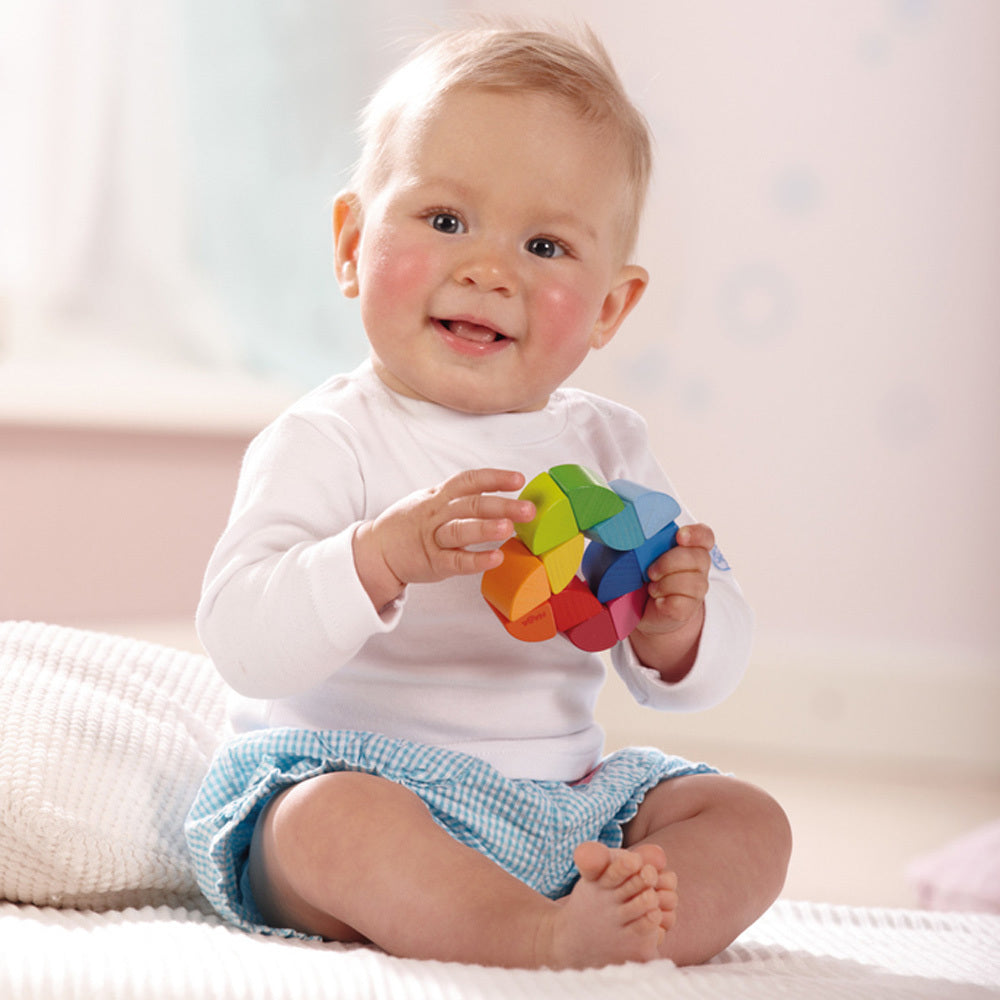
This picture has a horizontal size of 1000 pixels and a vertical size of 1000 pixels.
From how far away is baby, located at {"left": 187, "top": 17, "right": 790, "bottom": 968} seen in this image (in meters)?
0.76

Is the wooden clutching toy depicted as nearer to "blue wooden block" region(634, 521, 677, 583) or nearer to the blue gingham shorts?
"blue wooden block" region(634, 521, 677, 583)

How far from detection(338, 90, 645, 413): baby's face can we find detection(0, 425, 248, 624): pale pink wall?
1310 millimetres

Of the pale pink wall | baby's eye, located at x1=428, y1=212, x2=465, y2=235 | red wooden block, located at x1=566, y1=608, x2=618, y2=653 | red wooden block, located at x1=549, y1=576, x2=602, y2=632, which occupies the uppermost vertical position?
baby's eye, located at x1=428, y1=212, x2=465, y2=235

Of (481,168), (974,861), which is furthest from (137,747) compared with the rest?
(974,861)

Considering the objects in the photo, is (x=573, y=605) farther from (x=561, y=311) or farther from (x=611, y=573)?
(x=561, y=311)

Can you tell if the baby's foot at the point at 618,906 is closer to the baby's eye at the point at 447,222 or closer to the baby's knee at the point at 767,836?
the baby's knee at the point at 767,836

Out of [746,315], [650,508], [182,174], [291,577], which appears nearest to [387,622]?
[291,577]

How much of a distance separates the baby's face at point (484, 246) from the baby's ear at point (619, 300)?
0.25 feet

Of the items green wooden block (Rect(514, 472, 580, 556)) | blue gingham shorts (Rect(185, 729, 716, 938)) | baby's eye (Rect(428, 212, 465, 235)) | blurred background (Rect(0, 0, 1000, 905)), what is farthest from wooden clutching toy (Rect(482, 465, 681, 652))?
blurred background (Rect(0, 0, 1000, 905))

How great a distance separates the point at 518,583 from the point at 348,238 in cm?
36

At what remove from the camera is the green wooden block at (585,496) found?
78 cm

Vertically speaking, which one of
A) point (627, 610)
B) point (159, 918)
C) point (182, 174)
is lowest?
point (159, 918)

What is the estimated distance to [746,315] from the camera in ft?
7.97

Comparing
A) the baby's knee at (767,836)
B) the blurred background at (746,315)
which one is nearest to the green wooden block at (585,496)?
the baby's knee at (767,836)
